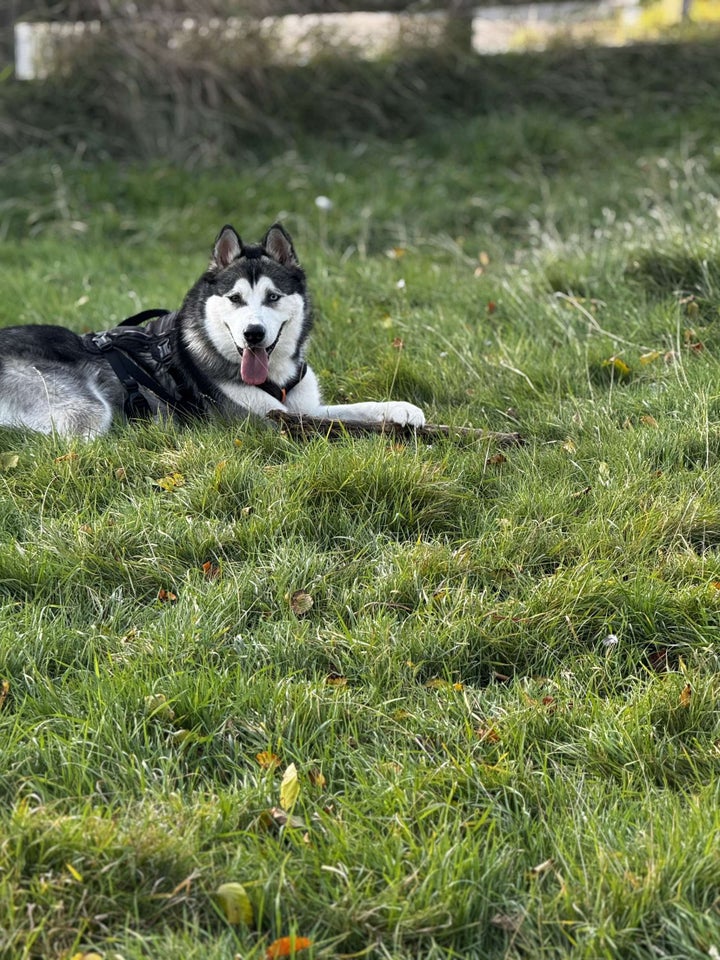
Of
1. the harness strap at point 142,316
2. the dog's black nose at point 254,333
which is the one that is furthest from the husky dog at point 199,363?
the harness strap at point 142,316

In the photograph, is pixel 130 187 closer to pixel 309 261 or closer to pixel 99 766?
pixel 309 261

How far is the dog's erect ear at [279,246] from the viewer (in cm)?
486

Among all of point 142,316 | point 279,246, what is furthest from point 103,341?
point 279,246

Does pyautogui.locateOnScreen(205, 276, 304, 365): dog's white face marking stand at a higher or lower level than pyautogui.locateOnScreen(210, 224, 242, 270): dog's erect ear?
lower

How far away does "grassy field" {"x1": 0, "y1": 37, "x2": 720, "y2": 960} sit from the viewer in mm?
2227

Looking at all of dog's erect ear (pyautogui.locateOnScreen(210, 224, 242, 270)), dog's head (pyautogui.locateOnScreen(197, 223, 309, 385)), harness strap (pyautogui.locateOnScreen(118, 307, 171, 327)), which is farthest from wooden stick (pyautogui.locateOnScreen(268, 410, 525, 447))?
harness strap (pyautogui.locateOnScreen(118, 307, 171, 327))

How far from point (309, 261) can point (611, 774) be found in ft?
17.7

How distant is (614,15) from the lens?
43.8 ft

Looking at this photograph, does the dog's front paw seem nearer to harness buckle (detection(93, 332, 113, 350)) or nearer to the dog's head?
the dog's head

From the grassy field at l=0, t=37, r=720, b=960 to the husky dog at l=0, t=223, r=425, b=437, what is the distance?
195 millimetres

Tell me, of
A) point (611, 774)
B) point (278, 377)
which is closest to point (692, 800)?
point (611, 774)

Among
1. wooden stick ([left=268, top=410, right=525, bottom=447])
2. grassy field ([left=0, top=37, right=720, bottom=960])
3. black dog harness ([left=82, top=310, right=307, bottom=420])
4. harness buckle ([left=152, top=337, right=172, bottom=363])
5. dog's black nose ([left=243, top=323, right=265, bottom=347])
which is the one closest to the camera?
grassy field ([left=0, top=37, right=720, bottom=960])

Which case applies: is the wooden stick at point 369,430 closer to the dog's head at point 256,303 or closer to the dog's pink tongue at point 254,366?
the dog's pink tongue at point 254,366

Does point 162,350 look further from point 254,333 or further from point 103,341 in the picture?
point 254,333
